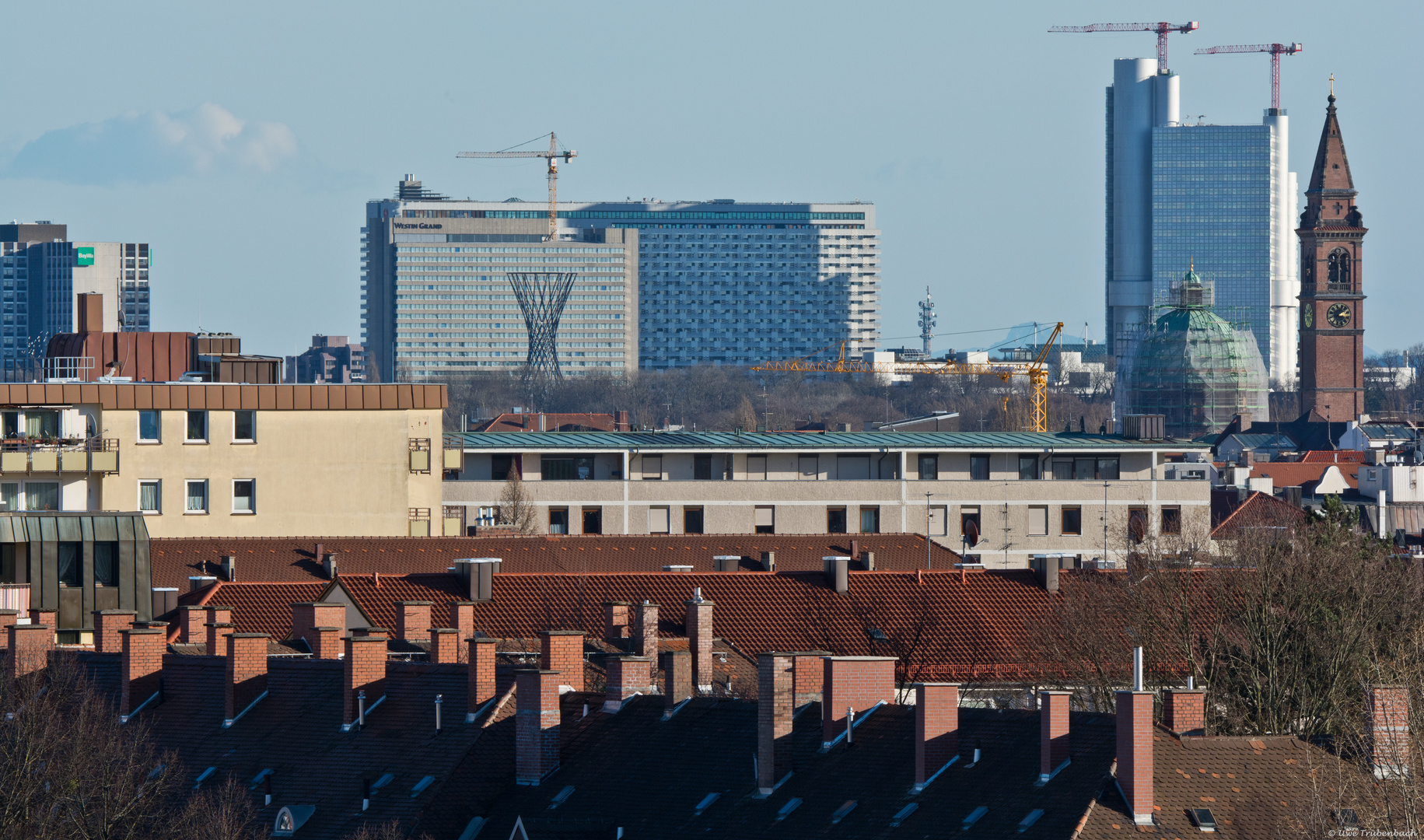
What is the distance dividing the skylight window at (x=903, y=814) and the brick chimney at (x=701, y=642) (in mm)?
15518

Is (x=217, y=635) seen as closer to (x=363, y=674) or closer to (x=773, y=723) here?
(x=363, y=674)

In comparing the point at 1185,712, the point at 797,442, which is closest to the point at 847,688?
the point at 1185,712

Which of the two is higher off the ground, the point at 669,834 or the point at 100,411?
the point at 100,411

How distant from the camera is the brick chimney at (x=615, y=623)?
56.1 m

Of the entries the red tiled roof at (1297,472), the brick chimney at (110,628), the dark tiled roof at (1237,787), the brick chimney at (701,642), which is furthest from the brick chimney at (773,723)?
the red tiled roof at (1297,472)

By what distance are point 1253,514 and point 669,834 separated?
7736cm

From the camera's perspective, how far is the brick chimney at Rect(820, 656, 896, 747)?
38469 millimetres

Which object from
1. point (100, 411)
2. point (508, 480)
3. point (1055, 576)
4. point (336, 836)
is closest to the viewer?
point (336, 836)

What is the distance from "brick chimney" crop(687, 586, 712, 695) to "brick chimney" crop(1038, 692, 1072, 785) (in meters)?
16.7

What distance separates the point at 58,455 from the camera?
77750 mm

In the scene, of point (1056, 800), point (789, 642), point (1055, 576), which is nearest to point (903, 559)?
point (1055, 576)

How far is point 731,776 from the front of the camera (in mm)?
39219

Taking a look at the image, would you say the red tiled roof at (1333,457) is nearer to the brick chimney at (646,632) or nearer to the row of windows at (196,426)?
the row of windows at (196,426)

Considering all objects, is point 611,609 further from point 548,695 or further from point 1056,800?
point 1056,800
